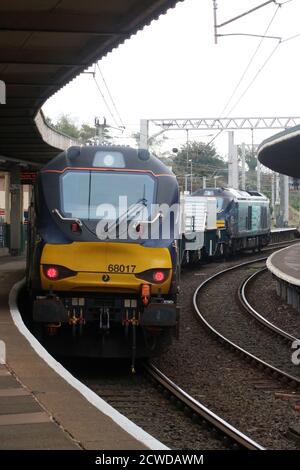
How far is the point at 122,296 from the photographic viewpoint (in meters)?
10.3

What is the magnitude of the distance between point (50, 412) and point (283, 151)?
65.3 feet

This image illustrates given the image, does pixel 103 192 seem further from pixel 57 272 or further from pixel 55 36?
pixel 55 36

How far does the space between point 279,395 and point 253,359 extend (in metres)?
2.24

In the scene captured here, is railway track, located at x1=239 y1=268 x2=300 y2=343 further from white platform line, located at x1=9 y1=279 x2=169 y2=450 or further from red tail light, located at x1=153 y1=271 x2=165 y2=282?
white platform line, located at x1=9 y1=279 x2=169 y2=450

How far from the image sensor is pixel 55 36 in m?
12.1

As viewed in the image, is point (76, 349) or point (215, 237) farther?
point (215, 237)

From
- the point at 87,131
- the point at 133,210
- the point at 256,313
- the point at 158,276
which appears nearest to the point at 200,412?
the point at 158,276

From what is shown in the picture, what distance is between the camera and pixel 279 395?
32.1 ft
